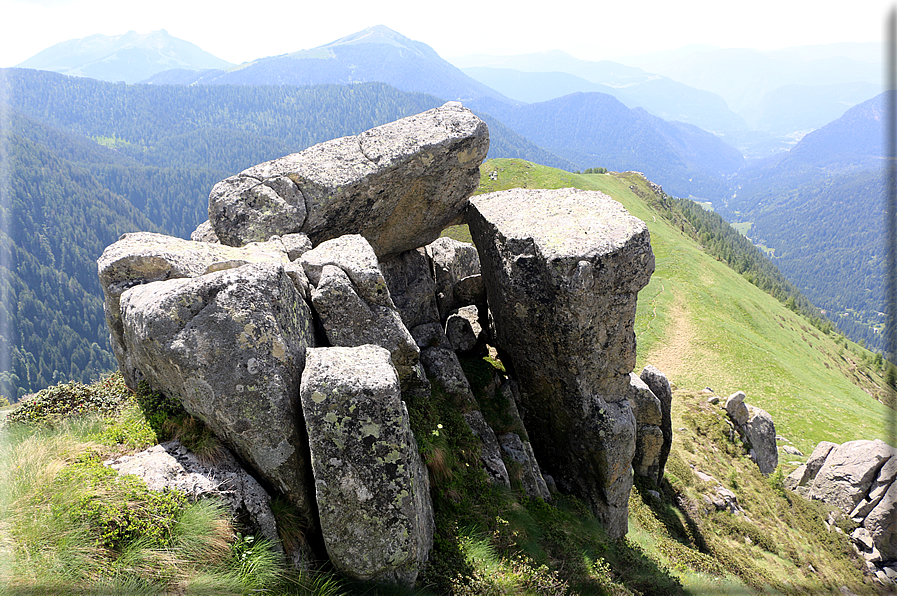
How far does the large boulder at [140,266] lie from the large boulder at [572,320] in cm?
969

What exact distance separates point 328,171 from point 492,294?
829 centimetres

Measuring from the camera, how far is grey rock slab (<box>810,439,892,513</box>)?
108 feet

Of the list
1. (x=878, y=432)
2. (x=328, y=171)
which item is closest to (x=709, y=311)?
(x=878, y=432)

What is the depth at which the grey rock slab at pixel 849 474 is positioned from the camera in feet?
108

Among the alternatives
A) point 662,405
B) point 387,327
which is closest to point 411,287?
point 387,327

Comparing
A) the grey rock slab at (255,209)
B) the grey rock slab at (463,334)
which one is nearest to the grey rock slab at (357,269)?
the grey rock slab at (255,209)

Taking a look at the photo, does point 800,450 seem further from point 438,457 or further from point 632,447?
point 438,457

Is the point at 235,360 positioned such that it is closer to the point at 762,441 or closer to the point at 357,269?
the point at 357,269

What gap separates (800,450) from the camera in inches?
1927

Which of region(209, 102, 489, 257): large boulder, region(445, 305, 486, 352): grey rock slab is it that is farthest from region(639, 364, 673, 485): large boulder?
region(209, 102, 489, 257): large boulder

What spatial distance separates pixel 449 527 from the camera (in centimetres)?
1274

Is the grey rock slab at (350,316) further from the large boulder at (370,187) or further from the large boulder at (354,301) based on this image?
the large boulder at (370,187)

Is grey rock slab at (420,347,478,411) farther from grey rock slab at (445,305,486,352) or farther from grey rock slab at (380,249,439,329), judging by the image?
grey rock slab at (445,305,486,352)

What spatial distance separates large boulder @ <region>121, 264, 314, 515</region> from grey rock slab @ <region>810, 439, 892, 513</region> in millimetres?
38484
